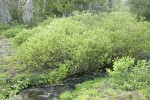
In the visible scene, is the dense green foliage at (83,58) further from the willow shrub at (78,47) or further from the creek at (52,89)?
the creek at (52,89)

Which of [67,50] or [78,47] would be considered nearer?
[78,47]

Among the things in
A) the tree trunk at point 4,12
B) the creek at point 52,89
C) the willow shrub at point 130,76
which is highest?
the tree trunk at point 4,12

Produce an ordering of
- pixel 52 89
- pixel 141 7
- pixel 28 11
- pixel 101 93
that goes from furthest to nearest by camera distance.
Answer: pixel 28 11 → pixel 141 7 → pixel 52 89 → pixel 101 93

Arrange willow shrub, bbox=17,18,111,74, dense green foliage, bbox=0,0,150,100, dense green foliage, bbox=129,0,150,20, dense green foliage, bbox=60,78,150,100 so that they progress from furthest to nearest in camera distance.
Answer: dense green foliage, bbox=129,0,150,20 → willow shrub, bbox=17,18,111,74 → dense green foliage, bbox=0,0,150,100 → dense green foliage, bbox=60,78,150,100

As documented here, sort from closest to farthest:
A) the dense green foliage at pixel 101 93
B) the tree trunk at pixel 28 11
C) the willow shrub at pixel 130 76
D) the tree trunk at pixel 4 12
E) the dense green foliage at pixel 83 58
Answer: the dense green foliage at pixel 101 93 → the willow shrub at pixel 130 76 → the dense green foliage at pixel 83 58 → the tree trunk at pixel 28 11 → the tree trunk at pixel 4 12

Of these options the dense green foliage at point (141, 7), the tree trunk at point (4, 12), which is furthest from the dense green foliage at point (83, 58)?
the tree trunk at point (4, 12)

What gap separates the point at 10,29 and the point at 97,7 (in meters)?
14.1

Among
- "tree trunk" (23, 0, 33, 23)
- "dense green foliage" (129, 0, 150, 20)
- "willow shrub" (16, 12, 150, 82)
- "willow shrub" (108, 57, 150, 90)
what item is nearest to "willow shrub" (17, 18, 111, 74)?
"willow shrub" (16, 12, 150, 82)

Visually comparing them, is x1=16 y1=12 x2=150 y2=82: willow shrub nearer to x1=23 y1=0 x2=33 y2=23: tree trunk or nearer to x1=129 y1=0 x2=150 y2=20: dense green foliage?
x1=129 y1=0 x2=150 y2=20: dense green foliage

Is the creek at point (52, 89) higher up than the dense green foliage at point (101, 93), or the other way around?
the dense green foliage at point (101, 93)

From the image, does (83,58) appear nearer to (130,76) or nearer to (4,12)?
(130,76)

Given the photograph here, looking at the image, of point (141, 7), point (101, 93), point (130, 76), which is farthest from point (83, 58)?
point (141, 7)

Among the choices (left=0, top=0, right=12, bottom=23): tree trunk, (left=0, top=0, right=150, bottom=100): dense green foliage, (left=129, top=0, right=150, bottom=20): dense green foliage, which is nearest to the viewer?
(left=0, top=0, right=150, bottom=100): dense green foliage

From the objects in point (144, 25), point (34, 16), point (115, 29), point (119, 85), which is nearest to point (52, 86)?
point (119, 85)
